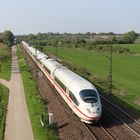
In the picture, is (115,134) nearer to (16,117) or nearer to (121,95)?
(16,117)

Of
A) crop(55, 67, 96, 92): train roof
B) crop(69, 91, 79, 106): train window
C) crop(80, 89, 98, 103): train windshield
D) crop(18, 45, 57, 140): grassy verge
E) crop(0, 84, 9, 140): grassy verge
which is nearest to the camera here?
crop(18, 45, 57, 140): grassy verge

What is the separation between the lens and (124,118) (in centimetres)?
2841

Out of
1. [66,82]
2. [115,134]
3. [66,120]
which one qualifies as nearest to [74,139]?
[115,134]

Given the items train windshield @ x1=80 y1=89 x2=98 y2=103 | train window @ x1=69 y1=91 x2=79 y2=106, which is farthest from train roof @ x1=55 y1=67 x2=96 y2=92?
train windshield @ x1=80 y1=89 x2=98 y2=103

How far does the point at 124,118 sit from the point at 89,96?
4445 mm

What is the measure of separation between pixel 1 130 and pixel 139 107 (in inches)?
548

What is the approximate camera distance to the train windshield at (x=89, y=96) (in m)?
25.4

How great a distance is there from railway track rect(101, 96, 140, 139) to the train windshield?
3080 mm

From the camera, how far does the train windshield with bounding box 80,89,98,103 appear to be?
25.4 metres

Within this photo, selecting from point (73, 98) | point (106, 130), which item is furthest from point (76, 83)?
point (106, 130)

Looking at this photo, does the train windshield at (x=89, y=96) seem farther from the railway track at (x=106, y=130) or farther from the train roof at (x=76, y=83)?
the railway track at (x=106, y=130)

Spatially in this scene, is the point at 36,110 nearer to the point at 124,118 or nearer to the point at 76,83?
the point at 76,83

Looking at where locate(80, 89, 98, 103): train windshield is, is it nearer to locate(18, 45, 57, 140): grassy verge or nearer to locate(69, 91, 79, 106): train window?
locate(69, 91, 79, 106): train window

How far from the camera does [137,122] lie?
27.1 m
